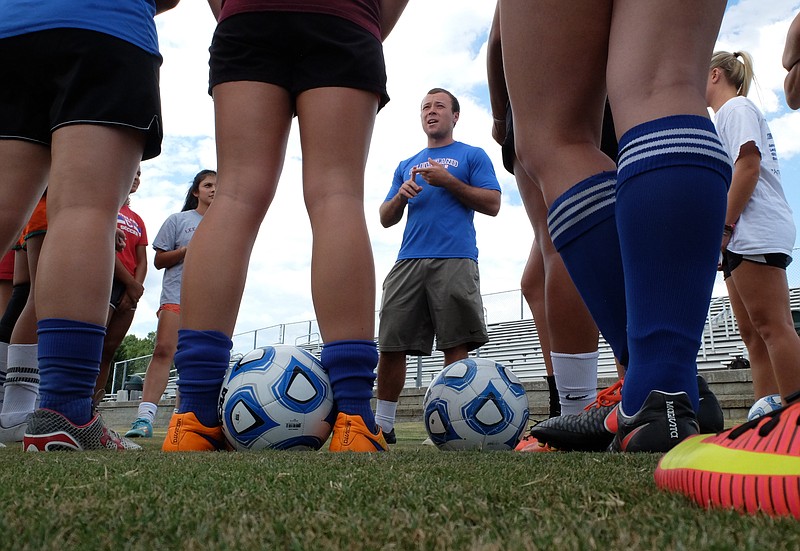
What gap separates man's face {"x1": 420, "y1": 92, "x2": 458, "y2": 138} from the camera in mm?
4539

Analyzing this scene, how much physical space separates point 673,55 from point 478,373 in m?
1.48

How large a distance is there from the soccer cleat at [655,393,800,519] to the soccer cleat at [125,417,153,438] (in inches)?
167

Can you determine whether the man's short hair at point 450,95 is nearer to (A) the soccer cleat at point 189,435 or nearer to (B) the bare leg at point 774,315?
(B) the bare leg at point 774,315

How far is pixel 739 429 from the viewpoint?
2.64 feet

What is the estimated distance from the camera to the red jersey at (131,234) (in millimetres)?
4930

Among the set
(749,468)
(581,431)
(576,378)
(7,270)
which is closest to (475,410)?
(576,378)

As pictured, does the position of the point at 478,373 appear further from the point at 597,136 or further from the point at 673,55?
the point at 673,55

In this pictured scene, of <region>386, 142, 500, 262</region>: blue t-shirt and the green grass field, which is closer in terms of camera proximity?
the green grass field

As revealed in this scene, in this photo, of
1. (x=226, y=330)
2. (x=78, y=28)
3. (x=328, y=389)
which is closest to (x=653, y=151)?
(x=328, y=389)

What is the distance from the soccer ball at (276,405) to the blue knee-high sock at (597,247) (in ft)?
2.89

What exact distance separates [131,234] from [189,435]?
11.3 ft

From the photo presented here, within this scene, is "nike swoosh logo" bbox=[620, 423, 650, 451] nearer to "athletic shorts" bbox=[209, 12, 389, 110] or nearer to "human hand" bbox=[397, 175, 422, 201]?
"athletic shorts" bbox=[209, 12, 389, 110]

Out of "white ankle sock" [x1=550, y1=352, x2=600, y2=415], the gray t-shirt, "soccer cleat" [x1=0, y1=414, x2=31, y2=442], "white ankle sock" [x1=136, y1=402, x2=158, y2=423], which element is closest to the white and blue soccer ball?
"white ankle sock" [x1=550, y1=352, x2=600, y2=415]

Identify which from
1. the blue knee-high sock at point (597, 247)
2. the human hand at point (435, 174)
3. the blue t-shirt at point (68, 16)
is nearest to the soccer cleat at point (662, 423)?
the blue knee-high sock at point (597, 247)
